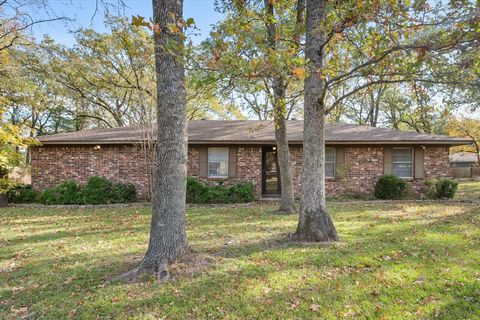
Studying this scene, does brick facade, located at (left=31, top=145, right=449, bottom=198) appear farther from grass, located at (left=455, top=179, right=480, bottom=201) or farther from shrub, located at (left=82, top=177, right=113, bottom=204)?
grass, located at (left=455, top=179, right=480, bottom=201)

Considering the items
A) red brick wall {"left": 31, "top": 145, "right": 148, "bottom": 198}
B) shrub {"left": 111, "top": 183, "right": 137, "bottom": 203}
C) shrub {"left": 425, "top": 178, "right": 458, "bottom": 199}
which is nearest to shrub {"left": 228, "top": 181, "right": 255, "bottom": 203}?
red brick wall {"left": 31, "top": 145, "right": 148, "bottom": 198}

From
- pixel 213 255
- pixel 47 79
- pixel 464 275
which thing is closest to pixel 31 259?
pixel 213 255

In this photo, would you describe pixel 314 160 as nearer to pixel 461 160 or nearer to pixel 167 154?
pixel 167 154

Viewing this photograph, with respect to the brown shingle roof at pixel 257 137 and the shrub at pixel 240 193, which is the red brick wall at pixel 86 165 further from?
the shrub at pixel 240 193

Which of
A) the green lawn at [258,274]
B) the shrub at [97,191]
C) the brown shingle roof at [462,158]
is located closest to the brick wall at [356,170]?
the green lawn at [258,274]

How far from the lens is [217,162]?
13.2 meters

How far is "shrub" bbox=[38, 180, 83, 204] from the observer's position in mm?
11906

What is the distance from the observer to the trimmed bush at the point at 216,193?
1186 cm

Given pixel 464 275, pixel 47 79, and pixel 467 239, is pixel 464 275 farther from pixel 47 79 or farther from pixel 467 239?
pixel 47 79

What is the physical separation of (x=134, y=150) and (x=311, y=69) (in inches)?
385

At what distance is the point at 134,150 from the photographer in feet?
42.9

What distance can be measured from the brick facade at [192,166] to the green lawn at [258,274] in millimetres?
5338

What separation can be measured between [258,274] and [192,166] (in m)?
9.20

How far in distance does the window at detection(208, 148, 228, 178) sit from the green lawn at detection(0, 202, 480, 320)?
5.59 meters
